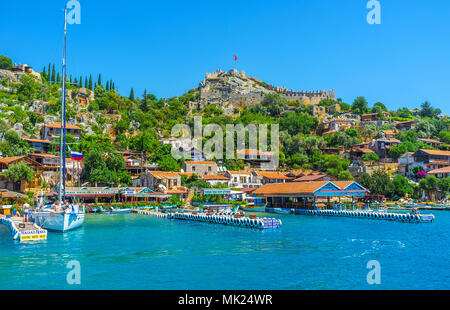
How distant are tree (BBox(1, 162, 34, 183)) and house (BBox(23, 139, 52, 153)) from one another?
53.1ft

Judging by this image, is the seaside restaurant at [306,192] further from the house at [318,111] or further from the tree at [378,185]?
the house at [318,111]

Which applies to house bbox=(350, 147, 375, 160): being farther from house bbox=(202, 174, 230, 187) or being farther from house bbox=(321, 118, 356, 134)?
house bbox=(202, 174, 230, 187)

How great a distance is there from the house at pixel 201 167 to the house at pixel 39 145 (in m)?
27.0

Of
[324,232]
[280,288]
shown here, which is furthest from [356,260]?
[324,232]

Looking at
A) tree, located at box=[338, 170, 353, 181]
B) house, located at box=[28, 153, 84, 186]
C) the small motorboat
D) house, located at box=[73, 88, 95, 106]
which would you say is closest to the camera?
the small motorboat

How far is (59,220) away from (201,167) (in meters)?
48.9

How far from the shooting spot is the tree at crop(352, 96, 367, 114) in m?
144

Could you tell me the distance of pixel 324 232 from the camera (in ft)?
118

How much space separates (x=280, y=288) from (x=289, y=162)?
8061 cm

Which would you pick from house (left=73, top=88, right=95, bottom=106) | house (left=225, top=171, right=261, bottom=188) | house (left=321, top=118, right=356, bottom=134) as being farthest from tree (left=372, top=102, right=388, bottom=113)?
house (left=73, top=88, right=95, bottom=106)

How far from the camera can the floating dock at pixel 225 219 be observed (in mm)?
39281

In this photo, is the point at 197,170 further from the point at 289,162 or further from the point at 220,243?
the point at 220,243

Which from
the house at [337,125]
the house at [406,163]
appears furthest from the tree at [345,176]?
the house at [337,125]
